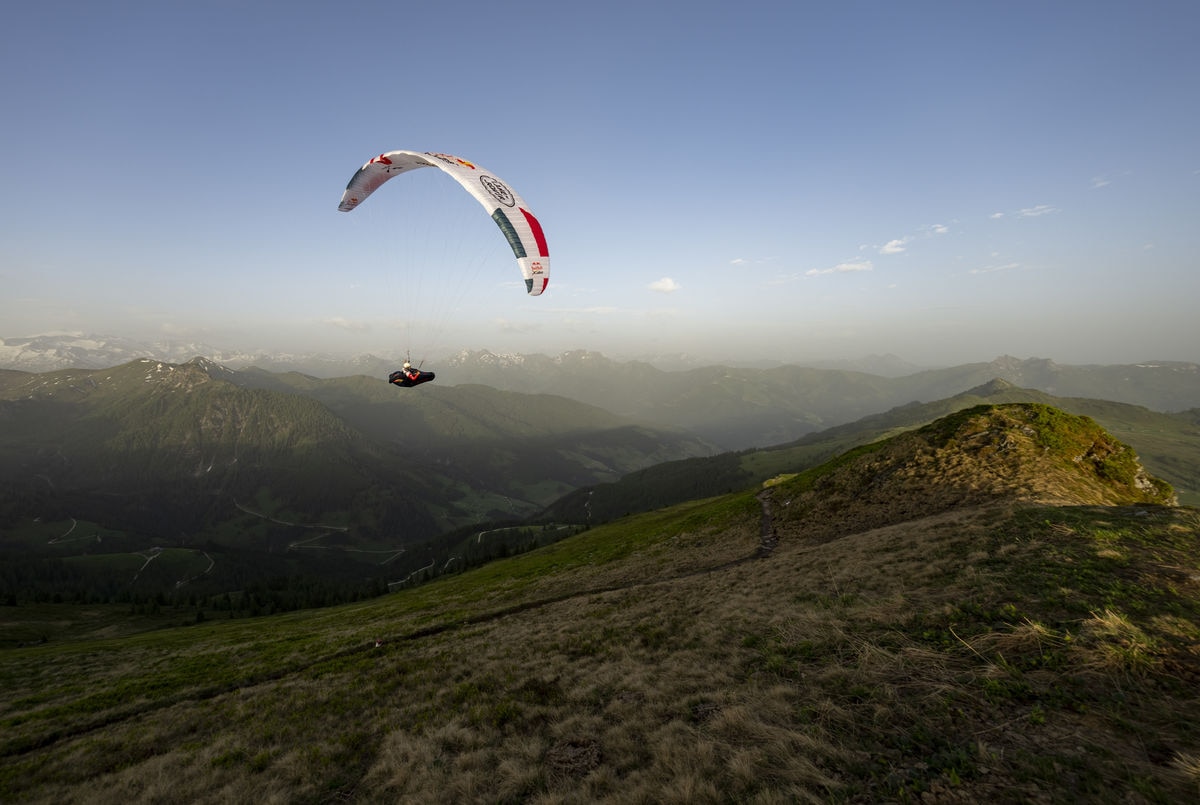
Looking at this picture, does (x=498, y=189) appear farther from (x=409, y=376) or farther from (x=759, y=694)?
(x=759, y=694)

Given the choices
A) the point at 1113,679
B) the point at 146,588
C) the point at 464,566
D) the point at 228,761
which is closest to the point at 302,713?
the point at 228,761

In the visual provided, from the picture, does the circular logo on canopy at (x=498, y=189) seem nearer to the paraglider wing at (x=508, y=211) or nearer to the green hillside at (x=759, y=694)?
the paraglider wing at (x=508, y=211)

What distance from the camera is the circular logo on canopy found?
31172mm

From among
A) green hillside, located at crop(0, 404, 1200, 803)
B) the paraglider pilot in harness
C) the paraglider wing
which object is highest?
the paraglider wing

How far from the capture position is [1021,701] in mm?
7934

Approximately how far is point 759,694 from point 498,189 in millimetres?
33444

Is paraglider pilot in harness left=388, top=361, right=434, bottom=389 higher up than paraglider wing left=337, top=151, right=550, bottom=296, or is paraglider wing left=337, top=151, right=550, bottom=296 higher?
paraglider wing left=337, top=151, right=550, bottom=296

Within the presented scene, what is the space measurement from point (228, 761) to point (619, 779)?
473 inches

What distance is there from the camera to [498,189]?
3209 cm

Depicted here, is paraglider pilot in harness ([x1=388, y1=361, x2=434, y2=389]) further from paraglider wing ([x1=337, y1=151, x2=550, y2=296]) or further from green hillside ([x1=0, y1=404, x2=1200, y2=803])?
green hillside ([x1=0, y1=404, x2=1200, y2=803])

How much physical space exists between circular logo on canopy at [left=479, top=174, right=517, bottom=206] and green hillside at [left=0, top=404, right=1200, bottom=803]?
2808 cm

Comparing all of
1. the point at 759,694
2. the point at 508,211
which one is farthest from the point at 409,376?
the point at 759,694

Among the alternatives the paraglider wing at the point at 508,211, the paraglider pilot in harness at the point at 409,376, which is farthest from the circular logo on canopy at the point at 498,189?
the paraglider pilot in harness at the point at 409,376

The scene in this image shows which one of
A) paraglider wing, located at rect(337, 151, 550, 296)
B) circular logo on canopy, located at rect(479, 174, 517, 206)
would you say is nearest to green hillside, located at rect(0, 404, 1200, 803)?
paraglider wing, located at rect(337, 151, 550, 296)
